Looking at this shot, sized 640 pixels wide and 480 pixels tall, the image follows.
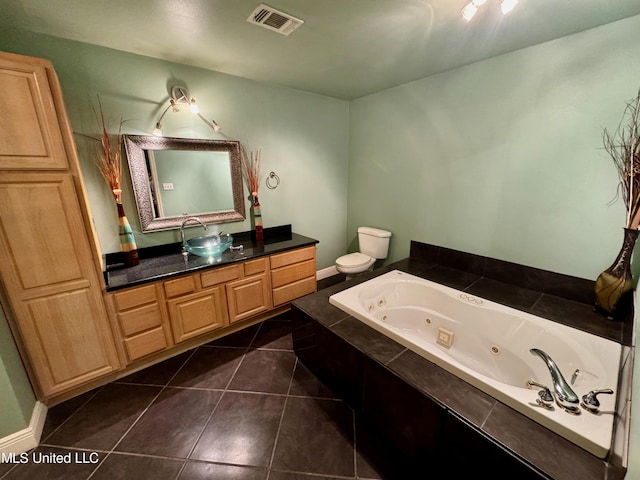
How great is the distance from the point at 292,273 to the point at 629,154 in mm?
2491

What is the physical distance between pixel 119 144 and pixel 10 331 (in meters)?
1.33

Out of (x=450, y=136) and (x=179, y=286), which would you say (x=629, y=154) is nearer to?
(x=450, y=136)

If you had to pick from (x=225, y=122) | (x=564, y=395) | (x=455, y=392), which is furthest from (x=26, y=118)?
(x=564, y=395)

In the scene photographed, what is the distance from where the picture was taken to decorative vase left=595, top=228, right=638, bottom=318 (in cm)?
146

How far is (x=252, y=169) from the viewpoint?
8.34 feet

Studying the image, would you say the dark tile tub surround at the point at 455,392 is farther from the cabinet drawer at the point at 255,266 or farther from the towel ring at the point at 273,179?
the towel ring at the point at 273,179

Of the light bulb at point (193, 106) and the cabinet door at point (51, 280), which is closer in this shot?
the cabinet door at point (51, 280)

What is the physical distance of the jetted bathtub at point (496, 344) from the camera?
0.98 metres

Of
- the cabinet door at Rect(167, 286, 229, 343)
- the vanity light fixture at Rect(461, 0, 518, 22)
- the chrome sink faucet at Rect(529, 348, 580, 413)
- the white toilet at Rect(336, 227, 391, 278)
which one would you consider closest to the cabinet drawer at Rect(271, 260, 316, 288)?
the white toilet at Rect(336, 227, 391, 278)

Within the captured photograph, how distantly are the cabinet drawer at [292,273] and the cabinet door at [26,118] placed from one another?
1.66 meters

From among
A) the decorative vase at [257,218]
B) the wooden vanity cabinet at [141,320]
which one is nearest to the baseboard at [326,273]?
the decorative vase at [257,218]

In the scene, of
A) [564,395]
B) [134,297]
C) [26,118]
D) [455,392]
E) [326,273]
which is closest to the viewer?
[564,395]

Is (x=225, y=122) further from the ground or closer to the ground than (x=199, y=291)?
further from the ground

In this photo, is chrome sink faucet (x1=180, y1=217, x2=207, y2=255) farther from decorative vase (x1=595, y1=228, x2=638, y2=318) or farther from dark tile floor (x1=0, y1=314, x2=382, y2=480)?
decorative vase (x1=595, y1=228, x2=638, y2=318)
